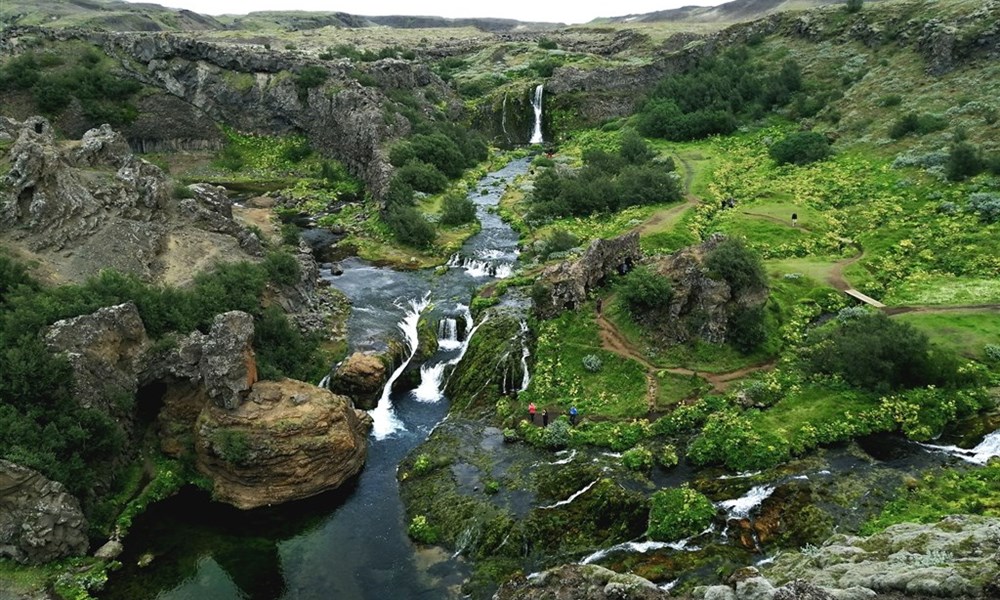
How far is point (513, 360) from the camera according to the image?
39719 mm

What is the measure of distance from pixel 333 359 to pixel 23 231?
2082cm

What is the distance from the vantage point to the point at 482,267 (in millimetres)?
56938

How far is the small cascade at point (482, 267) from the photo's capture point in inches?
2199

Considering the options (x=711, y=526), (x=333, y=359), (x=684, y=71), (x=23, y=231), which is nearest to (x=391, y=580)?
(x=711, y=526)

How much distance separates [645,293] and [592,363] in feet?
17.6

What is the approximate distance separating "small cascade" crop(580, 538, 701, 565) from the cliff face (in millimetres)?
33177

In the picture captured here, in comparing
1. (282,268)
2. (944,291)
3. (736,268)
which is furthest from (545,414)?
(944,291)

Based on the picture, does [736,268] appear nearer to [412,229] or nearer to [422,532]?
[422,532]

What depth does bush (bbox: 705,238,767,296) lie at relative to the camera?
1518 inches

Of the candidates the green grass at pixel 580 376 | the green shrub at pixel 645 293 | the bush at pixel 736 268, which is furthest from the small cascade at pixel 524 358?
the bush at pixel 736 268

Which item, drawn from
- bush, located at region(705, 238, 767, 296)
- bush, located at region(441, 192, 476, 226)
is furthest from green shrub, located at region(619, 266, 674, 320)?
bush, located at region(441, 192, 476, 226)

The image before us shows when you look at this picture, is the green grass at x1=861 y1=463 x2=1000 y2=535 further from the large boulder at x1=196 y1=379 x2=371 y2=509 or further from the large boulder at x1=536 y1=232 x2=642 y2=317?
the large boulder at x1=196 y1=379 x2=371 y2=509

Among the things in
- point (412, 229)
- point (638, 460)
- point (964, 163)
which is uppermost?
point (964, 163)

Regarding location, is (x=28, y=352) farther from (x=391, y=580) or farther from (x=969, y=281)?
(x=969, y=281)
